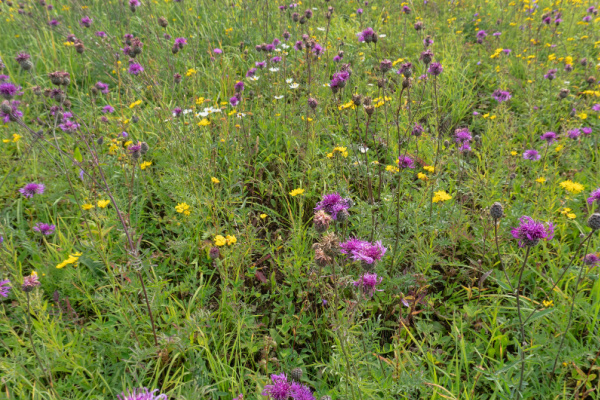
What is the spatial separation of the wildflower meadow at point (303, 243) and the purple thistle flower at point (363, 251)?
15 millimetres

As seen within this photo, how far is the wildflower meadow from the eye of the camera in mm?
1391

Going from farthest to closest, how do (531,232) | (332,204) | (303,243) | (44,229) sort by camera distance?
(44,229)
(303,243)
(332,204)
(531,232)

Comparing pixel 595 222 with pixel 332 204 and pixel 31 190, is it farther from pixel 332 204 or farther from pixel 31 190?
pixel 31 190

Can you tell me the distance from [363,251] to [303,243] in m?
0.71

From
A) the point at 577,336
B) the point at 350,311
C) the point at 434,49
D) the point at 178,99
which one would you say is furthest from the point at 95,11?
the point at 577,336

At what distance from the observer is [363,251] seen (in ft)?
4.07

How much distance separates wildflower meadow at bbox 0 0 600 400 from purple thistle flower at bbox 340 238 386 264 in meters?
0.01

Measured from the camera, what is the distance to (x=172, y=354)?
1567 mm

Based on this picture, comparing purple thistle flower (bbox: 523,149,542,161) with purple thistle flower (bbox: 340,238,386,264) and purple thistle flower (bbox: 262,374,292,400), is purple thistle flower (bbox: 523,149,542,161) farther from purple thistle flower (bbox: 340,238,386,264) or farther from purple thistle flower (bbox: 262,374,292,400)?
purple thistle flower (bbox: 262,374,292,400)

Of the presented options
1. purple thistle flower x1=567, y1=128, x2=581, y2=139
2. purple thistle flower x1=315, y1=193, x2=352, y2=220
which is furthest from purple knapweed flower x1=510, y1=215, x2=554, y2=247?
→ purple thistle flower x1=567, y1=128, x2=581, y2=139

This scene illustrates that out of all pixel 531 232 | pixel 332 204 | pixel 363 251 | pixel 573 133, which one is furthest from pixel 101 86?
pixel 573 133

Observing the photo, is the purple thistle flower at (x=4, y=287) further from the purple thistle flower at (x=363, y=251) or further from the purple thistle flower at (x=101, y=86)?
the purple thistle flower at (x=101, y=86)

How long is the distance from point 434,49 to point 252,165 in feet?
9.39

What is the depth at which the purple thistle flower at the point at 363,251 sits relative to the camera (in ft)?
3.90
